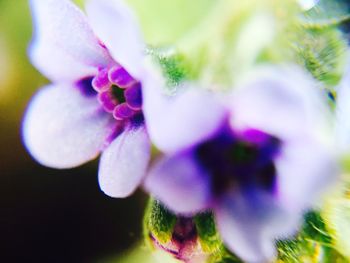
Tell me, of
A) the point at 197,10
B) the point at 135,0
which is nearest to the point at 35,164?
the point at 135,0

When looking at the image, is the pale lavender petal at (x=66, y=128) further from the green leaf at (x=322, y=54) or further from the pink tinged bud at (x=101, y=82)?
the green leaf at (x=322, y=54)

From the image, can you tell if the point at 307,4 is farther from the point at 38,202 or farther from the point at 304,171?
the point at 38,202

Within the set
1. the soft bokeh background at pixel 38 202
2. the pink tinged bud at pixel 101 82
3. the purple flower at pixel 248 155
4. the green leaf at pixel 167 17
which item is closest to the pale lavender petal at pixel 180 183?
the purple flower at pixel 248 155

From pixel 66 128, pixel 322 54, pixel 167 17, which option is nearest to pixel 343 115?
pixel 322 54

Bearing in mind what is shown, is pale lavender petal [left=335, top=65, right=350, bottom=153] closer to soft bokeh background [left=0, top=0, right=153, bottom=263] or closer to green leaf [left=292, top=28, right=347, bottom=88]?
green leaf [left=292, top=28, right=347, bottom=88]

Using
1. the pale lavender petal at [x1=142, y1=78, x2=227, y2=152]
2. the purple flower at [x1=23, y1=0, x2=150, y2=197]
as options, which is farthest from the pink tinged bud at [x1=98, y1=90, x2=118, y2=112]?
the pale lavender petal at [x1=142, y1=78, x2=227, y2=152]
